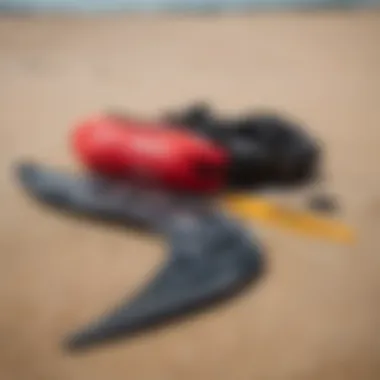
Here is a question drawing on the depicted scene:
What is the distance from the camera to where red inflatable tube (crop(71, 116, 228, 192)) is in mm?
1490

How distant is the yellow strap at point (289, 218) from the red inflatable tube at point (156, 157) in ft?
0.20

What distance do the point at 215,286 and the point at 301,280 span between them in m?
0.15

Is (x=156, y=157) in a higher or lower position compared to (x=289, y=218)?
higher

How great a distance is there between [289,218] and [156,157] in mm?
263

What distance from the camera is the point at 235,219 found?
4.73 feet

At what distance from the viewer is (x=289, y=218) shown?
1461 mm

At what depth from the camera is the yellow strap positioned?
1.42 meters

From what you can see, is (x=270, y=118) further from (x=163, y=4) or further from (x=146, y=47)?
(x=163, y=4)

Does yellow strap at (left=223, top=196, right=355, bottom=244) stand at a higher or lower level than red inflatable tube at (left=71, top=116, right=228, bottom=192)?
lower

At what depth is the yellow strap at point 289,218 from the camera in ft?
4.66

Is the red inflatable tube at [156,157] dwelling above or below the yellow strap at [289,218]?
above

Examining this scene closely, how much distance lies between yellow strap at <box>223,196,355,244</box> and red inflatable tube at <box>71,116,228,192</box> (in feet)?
0.20

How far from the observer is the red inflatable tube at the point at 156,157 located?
1490 mm

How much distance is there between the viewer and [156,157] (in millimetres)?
1504
